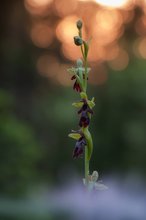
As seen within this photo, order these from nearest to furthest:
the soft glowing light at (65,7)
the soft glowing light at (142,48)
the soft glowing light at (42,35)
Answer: the soft glowing light at (142,48)
the soft glowing light at (65,7)
the soft glowing light at (42,35)

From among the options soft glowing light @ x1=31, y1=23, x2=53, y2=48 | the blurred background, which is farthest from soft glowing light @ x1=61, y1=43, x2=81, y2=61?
soft glowing light @ x1=31, y1=23, x2=53, y2=48

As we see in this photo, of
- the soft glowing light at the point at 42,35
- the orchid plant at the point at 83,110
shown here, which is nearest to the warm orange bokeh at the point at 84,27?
the soft glowing light at the point at 42,35

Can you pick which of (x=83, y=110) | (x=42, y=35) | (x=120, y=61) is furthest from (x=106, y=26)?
(x=83, y=110)

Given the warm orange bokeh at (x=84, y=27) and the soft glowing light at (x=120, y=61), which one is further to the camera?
the warm orange bokeh at (x=84, y=27)

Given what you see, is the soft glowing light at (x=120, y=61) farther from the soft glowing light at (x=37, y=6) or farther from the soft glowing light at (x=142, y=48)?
the soft glowing light at (x=37, y=6)

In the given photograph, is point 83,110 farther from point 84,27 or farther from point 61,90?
point 84,27

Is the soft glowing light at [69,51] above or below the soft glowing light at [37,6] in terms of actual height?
below
